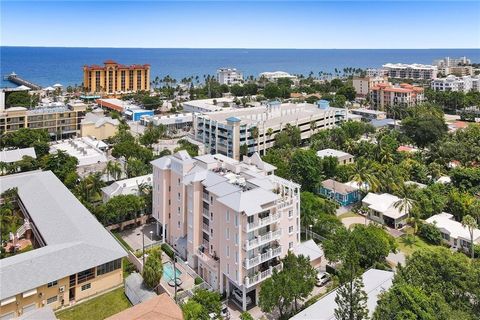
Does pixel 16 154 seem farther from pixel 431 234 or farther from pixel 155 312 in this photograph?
pixel 431 234

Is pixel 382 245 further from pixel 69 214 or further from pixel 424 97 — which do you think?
pixel 424 97

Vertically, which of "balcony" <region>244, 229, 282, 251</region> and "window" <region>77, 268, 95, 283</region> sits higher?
"balcony" <region>244, 229, 282, 251</region>

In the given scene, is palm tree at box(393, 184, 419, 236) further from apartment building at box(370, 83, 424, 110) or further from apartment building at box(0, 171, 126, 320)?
apartment building at box(370, 83, 424, 110)

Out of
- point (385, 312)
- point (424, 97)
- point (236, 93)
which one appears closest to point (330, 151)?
point (385, 312)

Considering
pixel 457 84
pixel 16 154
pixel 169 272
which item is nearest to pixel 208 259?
pixel 169 272

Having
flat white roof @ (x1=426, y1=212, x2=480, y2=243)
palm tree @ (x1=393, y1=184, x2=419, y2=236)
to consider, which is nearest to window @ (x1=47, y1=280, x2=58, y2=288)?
palm tree @ (x1=393, y1=184, x2=419, y2=236)

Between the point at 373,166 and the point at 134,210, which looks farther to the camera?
the point at 373,166

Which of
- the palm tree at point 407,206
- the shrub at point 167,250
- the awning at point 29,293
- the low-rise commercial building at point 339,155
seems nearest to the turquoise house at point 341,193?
the palm tree at point 407,206
